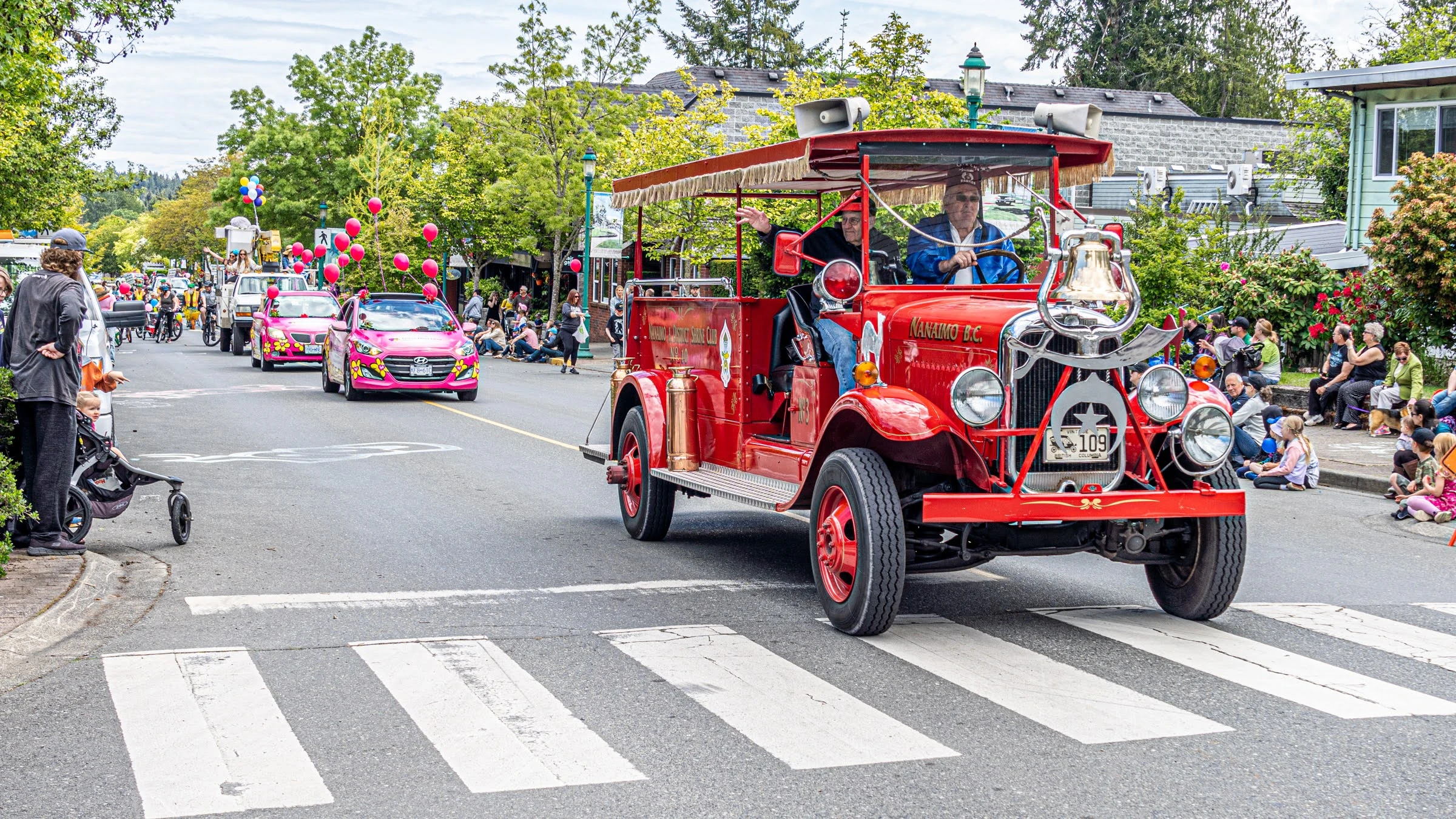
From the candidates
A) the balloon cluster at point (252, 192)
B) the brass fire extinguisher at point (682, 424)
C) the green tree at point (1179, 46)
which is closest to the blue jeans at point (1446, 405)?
the brass fire extinguisher at point (682, 424)

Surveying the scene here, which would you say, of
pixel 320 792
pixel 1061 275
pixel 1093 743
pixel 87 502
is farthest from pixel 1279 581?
pixel 87 502

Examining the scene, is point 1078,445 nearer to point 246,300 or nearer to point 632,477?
point 632,477

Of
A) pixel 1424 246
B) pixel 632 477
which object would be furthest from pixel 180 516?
pixel 1424 246

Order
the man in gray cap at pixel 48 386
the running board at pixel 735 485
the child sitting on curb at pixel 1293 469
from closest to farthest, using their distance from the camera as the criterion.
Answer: the running board at pixel 735 485 < the man in gray cap at pixel 48 386 < the child sitting on curb at pixel 1293 469

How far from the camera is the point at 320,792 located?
4781 millimetres

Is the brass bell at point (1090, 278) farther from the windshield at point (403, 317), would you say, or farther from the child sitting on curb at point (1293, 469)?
the windshield at point (403, 317)

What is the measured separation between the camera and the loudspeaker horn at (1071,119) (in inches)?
326

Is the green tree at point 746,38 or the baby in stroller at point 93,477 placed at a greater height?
the green tree at point 746,38

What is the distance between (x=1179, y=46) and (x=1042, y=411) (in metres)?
69.0

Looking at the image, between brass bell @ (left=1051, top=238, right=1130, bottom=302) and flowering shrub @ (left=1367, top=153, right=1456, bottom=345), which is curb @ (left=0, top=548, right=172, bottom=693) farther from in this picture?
flowering shrub @ (left=1367, top=153, right=1456, bottom=345)

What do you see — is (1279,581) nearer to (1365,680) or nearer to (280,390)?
(1365,680)

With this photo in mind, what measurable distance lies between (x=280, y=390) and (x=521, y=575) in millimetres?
17704

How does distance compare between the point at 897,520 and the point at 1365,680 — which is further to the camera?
the point at 897,520

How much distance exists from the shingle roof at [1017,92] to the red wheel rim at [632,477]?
43.2m
